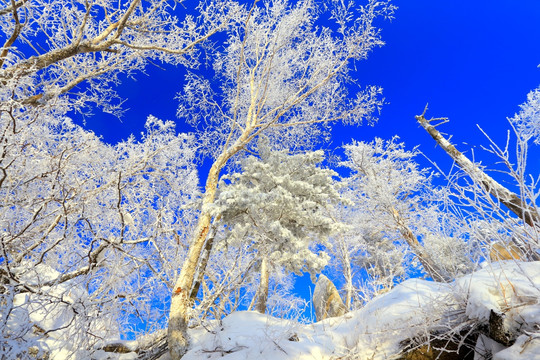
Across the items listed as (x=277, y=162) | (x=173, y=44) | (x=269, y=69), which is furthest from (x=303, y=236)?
(x=173, y=44)

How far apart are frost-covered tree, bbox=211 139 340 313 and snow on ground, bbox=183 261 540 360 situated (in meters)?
2.66

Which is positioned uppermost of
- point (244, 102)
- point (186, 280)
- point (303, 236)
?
point (244, 102)

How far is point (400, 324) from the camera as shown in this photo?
3.11m

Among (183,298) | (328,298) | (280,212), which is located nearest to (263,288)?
(280,212)

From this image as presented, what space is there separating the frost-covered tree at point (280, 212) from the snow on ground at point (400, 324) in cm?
266

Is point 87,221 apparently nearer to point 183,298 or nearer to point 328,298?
point 183,298

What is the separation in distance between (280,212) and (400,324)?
441 centimetres

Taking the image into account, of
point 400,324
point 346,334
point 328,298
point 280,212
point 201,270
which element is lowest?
point 400,324

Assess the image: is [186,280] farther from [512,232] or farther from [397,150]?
[397,150]

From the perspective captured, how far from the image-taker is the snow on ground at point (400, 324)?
242cm

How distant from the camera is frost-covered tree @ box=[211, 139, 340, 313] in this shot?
6.81 metres

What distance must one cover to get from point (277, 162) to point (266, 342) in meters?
5.41

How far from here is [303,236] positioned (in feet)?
25.3

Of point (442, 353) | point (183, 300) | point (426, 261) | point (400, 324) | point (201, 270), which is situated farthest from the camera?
point (201, 270)
